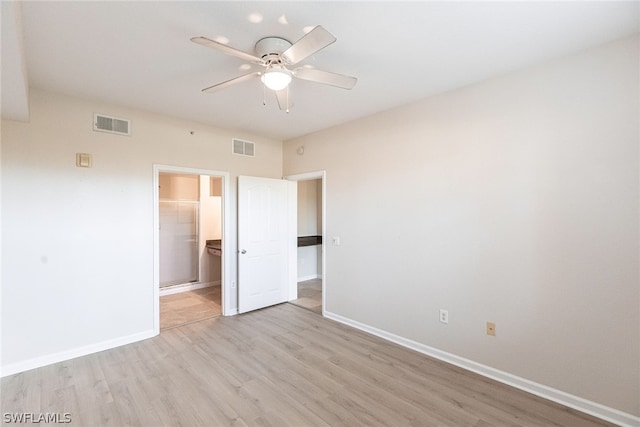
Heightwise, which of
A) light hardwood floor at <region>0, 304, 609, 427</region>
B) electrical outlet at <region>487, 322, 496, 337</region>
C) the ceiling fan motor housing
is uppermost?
the ceiling fan motor housing

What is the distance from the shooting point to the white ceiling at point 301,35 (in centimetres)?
170

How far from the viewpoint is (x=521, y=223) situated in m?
2.40

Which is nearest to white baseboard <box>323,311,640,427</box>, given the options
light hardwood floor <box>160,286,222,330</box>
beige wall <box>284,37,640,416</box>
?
beige wall <box>284,37,640,416</box>

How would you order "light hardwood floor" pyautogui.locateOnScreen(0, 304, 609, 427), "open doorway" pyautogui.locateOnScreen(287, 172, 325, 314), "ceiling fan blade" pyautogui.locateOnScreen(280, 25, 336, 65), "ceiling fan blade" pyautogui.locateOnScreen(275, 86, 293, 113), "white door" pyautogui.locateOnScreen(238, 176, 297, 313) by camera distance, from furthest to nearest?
1. "open doorway" pyautogui.locateOnScreen(287, 172, 325, 314)
2. "white door" pyautogui.locateOnScreen(238, 176, 297, 313)
3. "ceiling fan blade" pyautogui.locateOnScreen(275, 86, 293, 113)
4. "light hardwood floor" pyautogui.locateOnScreen(0, 304, 609, 427)
5. "ceiling fan blade" pyautogui.locateOnScreen(280, 25, 336, 65)

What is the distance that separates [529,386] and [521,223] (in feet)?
4.31

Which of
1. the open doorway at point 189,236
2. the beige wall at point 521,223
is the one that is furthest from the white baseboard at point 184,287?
the beige wall at point 521,223

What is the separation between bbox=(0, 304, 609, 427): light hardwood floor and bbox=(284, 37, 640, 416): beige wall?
0.34m

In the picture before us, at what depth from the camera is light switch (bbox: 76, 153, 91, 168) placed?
9.60ft

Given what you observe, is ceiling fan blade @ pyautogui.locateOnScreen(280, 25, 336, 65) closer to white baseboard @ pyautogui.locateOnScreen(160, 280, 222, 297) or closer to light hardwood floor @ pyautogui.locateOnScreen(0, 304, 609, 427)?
light hardwood floor @ pyautogui.locateOnScreen(0, 304, 609, 427)

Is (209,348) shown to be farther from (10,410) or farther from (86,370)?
(10,410)

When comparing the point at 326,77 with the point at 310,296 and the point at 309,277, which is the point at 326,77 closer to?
the point at 310,296

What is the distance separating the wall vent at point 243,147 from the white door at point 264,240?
0.40m

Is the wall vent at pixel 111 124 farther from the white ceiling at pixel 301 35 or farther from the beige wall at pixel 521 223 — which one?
the beige wall at pixel 521 223

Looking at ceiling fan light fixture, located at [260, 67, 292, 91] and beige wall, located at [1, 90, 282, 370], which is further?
beige wall, located at [1, 90, 282, 370]
